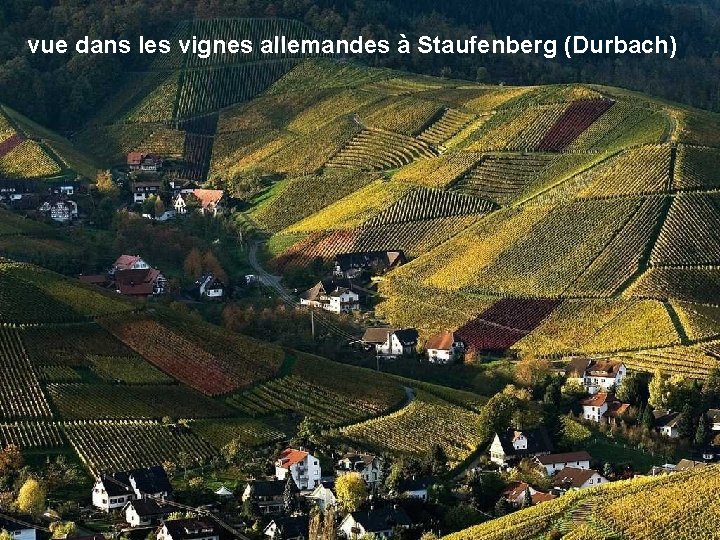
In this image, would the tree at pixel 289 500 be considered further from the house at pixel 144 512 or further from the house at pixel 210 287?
the house at pixel 210 287

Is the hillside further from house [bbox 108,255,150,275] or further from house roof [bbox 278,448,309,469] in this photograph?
house [bbox 108,255,150,275]

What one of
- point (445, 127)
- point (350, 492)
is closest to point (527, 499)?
point (350, 492)

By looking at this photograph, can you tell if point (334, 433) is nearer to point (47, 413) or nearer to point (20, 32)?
point (47, 413)

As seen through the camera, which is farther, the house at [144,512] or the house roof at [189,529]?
the house at [144,512]

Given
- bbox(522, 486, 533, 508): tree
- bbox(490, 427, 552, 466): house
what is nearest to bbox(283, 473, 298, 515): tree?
bbox(522, 486, 533, 508): tree

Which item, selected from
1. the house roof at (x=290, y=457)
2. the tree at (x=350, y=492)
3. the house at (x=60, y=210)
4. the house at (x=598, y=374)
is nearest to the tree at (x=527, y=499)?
the tree at (x=350, y=492)

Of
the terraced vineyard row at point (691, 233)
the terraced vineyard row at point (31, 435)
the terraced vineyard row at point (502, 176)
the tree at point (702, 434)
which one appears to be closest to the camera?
the terraced vineyard row at point (31, 435)
